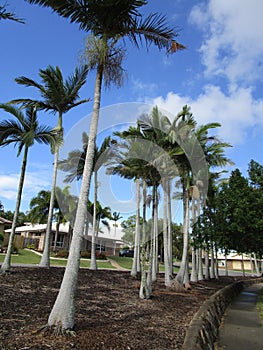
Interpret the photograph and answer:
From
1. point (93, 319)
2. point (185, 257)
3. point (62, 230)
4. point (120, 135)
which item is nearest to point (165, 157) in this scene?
point (120, 135)

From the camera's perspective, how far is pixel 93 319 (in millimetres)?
5723

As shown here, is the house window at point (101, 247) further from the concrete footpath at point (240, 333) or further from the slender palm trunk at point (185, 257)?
the concrete footpath at point (240, 333)

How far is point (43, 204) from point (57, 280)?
24.3m

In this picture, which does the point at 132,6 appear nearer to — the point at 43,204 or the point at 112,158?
the point at 112,158

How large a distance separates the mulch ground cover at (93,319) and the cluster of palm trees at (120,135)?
465 millimetres

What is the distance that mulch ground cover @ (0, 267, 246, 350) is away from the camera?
167 inches

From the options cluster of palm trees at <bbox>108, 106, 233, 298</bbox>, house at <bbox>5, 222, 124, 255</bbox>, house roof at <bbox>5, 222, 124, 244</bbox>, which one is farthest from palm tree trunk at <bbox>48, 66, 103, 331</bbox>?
house roof at <bbox>5, 222, 124, 244</bbox>

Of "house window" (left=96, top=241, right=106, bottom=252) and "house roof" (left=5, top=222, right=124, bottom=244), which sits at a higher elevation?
"house roof" (left=5, top=222, right=124, bottom=244)

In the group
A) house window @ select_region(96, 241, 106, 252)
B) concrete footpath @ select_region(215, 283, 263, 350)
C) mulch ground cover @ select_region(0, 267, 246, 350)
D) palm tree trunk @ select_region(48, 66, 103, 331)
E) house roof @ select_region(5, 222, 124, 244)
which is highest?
house roof @ select_region(5, 222, 124, 244)

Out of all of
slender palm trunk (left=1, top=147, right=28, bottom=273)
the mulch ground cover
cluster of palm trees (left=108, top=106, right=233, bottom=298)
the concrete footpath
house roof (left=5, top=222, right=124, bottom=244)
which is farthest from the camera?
house roof (left=5, top=222, right=124, bottom=244)

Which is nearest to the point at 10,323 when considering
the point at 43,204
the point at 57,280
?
the point at 57,280

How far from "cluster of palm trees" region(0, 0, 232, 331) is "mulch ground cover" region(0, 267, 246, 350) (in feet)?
1.53

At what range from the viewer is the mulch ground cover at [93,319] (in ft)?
13.9

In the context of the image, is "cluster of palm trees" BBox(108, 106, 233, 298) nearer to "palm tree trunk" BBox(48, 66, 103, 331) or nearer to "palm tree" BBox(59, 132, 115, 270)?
"palm tree" BBox(59, 132, 115, 270)
